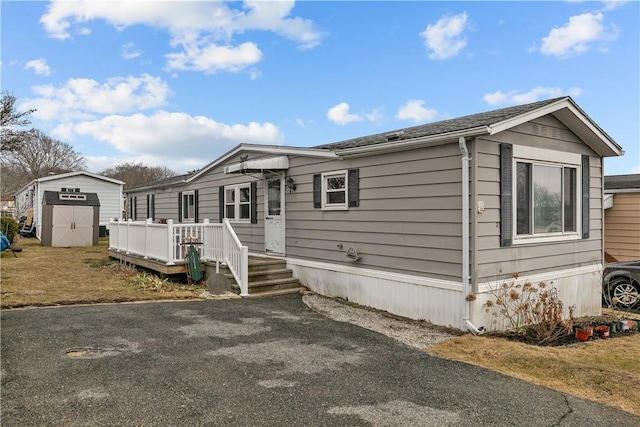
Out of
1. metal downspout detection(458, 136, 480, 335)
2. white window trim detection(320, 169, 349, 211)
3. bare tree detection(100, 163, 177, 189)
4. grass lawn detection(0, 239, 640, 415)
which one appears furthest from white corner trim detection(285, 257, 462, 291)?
bare tree detection(100, 163, 177, 189)

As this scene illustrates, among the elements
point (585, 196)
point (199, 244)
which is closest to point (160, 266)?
point (199, 244)

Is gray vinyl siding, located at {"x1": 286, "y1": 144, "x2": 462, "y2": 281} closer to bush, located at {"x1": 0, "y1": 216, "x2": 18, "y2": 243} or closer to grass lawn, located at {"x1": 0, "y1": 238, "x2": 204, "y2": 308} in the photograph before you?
grass lawn, located at {"x1": 0, "y1": 238, "x2": 204, "y2": 308}

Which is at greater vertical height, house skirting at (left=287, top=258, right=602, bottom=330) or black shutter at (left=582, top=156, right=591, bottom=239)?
black shutter at (left=582, top=156, right=591, bottom=239)

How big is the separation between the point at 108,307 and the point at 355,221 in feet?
15.2

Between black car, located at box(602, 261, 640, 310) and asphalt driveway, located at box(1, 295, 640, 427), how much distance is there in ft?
20.7

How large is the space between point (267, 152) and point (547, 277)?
267 inches

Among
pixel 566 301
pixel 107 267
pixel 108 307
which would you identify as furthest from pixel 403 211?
pixel 107 267

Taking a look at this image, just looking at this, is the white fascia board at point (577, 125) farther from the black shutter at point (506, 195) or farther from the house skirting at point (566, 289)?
the house skirting at point (566, 289)

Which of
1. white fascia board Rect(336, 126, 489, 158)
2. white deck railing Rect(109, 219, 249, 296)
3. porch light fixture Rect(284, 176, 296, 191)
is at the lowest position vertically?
white deck railing Rect(109, 219, 249, 296)

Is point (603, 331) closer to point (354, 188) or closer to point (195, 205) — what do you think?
point (354, 188)

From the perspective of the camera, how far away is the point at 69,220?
1800 cm

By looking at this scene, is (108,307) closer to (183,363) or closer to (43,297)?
(43,297)

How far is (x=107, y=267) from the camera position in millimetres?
11852

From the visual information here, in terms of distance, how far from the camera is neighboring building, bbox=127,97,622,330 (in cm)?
626
